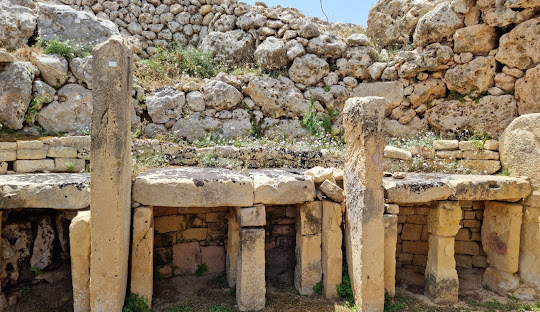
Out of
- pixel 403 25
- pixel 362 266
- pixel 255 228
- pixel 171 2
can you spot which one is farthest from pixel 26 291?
pixel 403 25

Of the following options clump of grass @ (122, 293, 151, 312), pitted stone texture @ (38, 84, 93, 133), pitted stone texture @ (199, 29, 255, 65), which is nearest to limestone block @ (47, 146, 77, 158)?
pitted stone texture @ (38, 84, 93, 133)

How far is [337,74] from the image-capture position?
8.63m

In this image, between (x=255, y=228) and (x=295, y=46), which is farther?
(x=295, y=46)

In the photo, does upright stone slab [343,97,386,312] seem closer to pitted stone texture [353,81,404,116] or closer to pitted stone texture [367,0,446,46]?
pitted stone texture [353,81,404,116]

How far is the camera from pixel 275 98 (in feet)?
26.8

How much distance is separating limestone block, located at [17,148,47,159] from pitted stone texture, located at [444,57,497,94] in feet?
26.5

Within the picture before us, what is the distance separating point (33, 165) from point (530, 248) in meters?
8.05

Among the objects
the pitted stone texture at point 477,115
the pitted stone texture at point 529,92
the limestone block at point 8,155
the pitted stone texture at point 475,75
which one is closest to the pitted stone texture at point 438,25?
the pitted stone texture at point 475,75

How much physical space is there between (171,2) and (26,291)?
8.02 meters

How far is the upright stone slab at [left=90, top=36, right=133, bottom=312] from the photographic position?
4027 mm

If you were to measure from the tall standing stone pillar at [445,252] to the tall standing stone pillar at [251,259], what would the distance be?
2.64 metres

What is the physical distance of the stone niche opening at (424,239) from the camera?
20.8ft

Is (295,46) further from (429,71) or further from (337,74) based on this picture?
(429,71)

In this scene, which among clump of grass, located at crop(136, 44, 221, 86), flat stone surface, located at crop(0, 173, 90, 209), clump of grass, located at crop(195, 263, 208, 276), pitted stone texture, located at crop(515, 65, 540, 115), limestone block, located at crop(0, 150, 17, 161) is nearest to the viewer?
flat stone surface, located at crop(0, 173, 90, 209)
